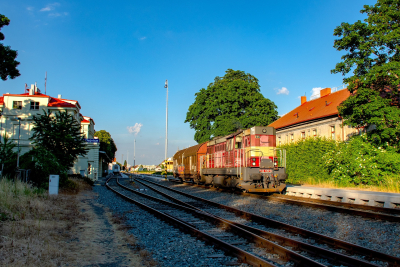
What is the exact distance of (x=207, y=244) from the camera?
22.4 ft

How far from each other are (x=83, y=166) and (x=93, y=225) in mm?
33651

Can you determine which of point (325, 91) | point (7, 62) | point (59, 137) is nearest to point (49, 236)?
point (59, 137)

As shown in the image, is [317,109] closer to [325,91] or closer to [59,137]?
[325,91]

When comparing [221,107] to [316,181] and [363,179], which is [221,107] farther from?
[363,179]

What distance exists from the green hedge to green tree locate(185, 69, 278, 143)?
45.4 feet

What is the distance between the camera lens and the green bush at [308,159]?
24.2 m

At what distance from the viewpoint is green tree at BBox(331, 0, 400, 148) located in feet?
63.3

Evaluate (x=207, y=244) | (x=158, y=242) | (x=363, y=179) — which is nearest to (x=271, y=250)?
(x=207, y=244)

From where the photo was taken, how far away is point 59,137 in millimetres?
19094

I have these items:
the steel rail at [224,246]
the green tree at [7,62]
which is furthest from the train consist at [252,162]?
the green tree at [7,62]

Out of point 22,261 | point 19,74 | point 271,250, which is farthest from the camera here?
point 19,74

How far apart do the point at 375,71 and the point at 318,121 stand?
1397cm

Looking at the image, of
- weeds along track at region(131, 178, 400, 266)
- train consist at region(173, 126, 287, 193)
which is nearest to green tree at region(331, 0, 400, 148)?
train consist at region(173, 126, 287, 193)

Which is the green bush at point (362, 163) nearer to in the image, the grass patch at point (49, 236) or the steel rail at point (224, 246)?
the steel rail at point (224, 246)
